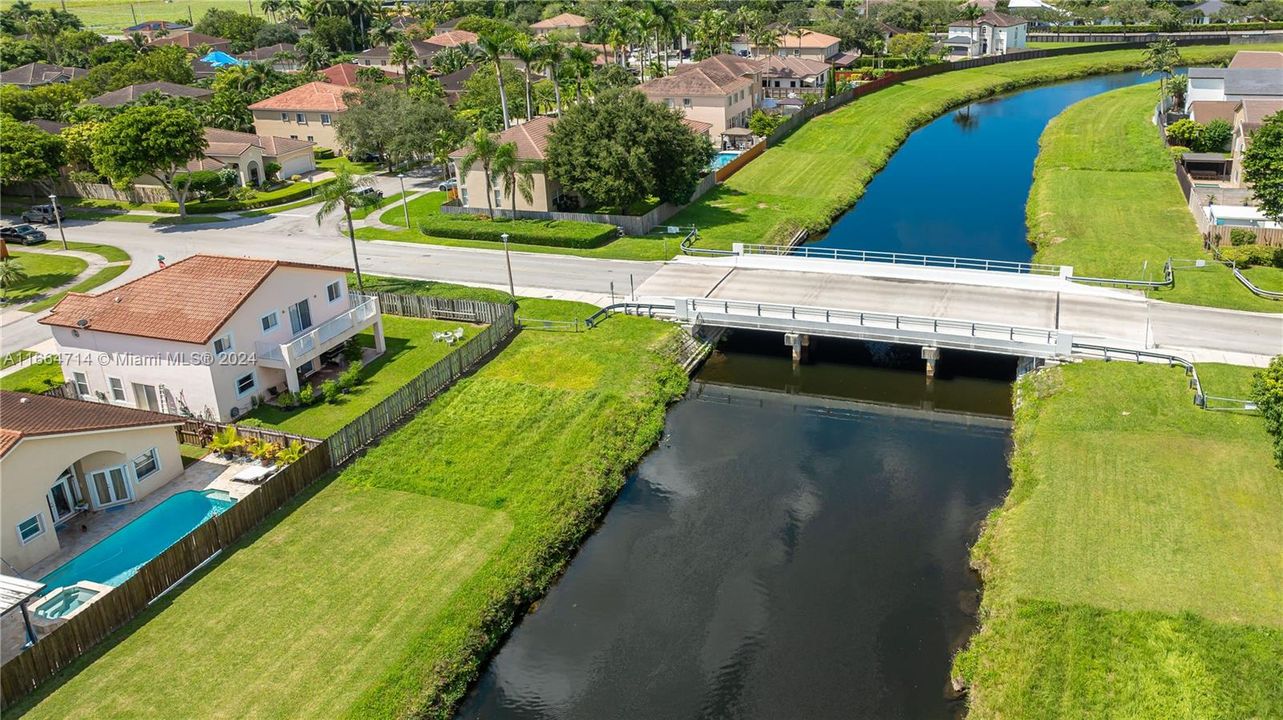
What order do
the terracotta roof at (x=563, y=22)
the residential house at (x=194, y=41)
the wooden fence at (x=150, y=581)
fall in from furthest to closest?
1. the terracotta roof at (x=563, y=22)
2. the residential house at (x=194, y=41)
3. the wooden fence at (x=150, y=581)

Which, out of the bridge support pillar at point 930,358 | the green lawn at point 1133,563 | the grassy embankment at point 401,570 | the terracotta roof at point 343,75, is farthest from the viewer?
the terracotta roof at point 343,75

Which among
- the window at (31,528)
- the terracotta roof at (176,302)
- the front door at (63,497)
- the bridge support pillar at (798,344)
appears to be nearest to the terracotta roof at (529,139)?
the bridge support pillar at (798,344)

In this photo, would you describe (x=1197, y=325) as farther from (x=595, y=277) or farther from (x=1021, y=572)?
(x=595, y=277)

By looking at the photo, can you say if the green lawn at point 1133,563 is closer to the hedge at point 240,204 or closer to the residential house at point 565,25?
the hedge at point 240,204

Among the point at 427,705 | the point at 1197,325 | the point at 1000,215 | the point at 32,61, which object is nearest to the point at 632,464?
the point at 427,705

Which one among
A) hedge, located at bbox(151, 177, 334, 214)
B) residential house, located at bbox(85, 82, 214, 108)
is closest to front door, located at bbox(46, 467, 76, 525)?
hedge, located at bbox(151, 177, 334, 214)
